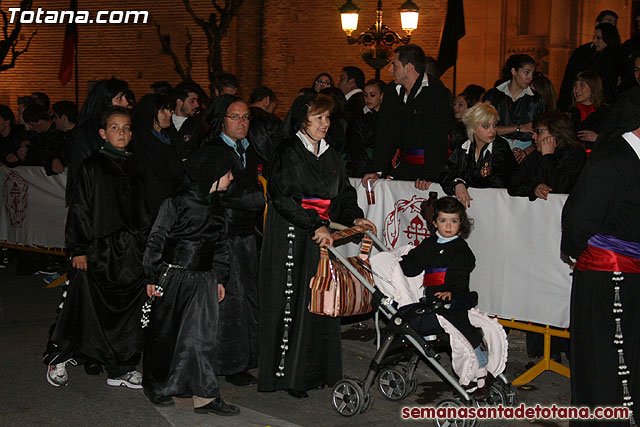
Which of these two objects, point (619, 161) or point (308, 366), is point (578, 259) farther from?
point (308, 366)

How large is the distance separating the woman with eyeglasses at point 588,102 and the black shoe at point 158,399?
495 cm

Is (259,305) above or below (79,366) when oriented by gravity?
above

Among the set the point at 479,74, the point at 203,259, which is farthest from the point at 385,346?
the point at 479,74

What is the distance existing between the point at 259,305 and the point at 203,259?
84 cm

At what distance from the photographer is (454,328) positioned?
5797 mm

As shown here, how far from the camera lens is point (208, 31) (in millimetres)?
22953

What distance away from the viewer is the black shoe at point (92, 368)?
7.23 meters

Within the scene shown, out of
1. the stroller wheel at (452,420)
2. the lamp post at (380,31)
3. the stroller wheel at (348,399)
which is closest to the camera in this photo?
the stroller wheel at (452,420)

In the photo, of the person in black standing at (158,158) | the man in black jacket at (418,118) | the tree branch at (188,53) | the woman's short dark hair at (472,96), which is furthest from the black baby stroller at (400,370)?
the tree branch at (188,53)

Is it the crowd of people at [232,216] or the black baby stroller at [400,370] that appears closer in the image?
the black baby stroller at [400,370]

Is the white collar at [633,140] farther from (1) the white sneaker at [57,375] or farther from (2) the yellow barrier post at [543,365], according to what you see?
(1) the white sneaker at [57,375]

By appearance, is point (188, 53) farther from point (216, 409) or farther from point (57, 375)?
point (216, 409)

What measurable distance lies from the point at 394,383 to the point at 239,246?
171cm

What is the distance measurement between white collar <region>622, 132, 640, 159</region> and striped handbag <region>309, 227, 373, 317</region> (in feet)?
6.91
